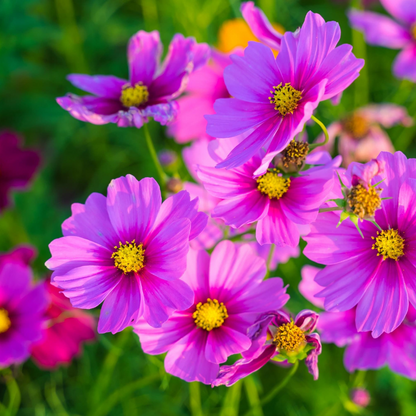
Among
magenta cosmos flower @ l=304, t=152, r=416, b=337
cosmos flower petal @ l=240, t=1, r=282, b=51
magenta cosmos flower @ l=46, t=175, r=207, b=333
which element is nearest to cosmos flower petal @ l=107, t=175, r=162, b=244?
magenta cosmos flower @ l=46, t=175, r=207, b=333

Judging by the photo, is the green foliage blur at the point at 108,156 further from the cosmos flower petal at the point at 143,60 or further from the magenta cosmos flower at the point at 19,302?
the cosmos flower petal at the point at 143,60

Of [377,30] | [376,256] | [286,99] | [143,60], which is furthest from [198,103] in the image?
[376,256]

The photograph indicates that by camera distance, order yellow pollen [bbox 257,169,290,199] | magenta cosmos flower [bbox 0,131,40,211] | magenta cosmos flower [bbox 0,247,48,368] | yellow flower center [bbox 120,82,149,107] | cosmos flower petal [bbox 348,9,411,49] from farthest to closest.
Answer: cosmos flower petal [bbox 348,9,411,49]
magenta cosmos flower [bbox 0,131,40,211]
magenta cosmos flower [bbox 0,247,48,368]
yellow flower center [bbox 120,82,149,107]
yellow pollen [bbox 257,169,290,199]

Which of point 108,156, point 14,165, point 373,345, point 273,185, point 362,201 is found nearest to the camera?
point 362,201

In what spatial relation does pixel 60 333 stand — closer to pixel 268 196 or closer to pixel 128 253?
pixel 128 253

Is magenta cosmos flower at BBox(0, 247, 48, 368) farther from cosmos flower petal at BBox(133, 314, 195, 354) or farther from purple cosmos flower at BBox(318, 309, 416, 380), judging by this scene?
purple cosmos flower at BBox(318, 309, 416, 380)

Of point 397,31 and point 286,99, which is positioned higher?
point 286,99

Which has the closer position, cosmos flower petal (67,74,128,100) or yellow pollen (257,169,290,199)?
yellow pollen (257,169,290,199)
